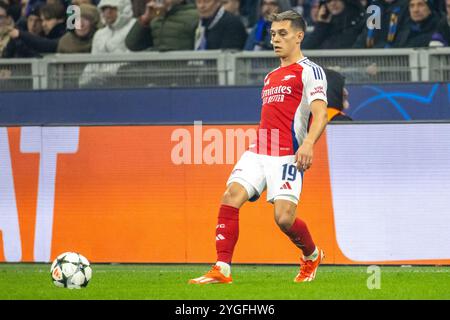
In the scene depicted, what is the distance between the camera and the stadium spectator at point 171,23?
17.3 m

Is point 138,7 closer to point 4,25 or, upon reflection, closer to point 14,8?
point 4,25

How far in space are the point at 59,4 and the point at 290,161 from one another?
894cm

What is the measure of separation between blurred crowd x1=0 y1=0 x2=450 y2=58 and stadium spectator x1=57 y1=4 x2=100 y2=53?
1cm

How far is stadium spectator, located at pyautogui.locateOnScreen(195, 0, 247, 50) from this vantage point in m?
17.1

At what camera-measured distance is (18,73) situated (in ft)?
56.8

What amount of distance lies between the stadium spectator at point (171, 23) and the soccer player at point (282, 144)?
21.3 feet

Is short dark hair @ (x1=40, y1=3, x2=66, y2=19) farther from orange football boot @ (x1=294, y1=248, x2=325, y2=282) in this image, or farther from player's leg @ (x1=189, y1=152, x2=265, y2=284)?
orange football boot @ (x1=294, y1=248, x2=325, y2=282)

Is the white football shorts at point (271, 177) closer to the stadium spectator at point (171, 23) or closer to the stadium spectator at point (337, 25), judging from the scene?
the stadium spectator at point (337, 25)

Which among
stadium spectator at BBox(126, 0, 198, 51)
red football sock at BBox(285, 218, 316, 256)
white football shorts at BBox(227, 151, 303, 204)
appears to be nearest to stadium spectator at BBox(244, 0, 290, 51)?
stadium spectator at BBox(126, 0, 198, 51)

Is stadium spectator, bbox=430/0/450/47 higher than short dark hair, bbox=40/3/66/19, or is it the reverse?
short dark hair, bbox=40/3/66/19

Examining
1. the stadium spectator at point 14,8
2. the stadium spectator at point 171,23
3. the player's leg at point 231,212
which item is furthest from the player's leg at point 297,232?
the stadium spectator at point 14,8

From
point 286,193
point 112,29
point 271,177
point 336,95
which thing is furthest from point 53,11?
point 286,193
